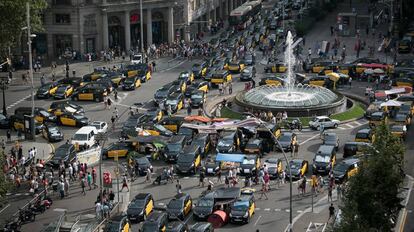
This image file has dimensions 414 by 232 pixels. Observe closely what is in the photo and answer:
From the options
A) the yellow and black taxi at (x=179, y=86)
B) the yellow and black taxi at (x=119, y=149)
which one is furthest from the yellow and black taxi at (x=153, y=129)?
the yellow and black taxi at (x=179, y=86)

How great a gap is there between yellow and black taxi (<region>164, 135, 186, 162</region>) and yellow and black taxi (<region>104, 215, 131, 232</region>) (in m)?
17.2

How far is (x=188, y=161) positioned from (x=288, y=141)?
10.5 metres

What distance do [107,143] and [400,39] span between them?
198ft

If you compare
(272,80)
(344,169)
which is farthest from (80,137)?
(272,80)

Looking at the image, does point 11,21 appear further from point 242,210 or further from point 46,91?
point 242,210

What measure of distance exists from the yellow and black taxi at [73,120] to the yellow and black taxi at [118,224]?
98.3 feet

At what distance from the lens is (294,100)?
9262 centimetres

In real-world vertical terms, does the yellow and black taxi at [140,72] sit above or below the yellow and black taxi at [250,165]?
above

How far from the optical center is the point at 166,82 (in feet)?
359

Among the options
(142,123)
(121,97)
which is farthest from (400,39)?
(142,123)

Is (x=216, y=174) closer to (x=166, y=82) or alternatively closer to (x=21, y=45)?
(x=166, y=82)

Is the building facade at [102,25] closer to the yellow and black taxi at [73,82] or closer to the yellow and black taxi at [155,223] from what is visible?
the yellow and black taxi at [73,82]

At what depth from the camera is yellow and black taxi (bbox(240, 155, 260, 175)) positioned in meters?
73.4

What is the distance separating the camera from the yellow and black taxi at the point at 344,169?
70.3 meters
